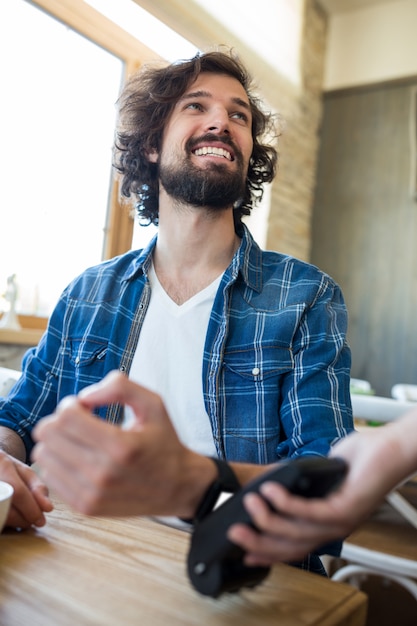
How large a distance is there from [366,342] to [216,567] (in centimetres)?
355

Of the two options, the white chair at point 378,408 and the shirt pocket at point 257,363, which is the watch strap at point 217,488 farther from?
the white chair at point 378,408

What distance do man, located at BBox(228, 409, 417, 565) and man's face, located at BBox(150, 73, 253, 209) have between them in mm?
971

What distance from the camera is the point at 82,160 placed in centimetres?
268

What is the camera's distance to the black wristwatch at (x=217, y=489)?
580 millimetres

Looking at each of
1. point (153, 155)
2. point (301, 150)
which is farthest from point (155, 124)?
point (301, 150)

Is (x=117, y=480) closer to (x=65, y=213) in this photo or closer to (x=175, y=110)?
(x=175, y=110)

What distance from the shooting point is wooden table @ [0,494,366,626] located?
0.49 meters

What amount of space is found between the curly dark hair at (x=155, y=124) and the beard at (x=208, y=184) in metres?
0.12

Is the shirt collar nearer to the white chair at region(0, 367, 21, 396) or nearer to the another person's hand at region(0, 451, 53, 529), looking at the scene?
the white chair at region(0, 367, 21, 396)

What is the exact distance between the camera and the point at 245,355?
1185 millimetres

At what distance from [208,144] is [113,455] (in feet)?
3.83

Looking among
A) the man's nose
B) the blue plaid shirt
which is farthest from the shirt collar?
the man's nose

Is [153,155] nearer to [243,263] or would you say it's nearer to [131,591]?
[243,263]

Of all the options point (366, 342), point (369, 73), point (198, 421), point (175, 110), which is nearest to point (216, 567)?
point (198, 421)
